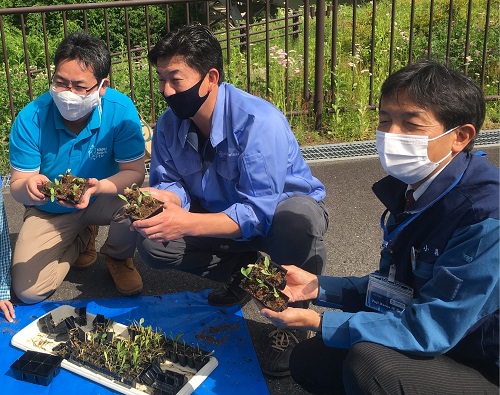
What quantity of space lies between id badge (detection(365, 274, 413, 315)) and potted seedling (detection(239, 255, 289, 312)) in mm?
366

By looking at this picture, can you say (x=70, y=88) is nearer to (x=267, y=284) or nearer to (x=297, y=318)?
(x=267, y=284)

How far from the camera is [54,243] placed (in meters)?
3.78

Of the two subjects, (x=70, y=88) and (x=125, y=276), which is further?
(x=125, y=276)

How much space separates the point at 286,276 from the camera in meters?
2.74

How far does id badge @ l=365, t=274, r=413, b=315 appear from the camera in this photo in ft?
8.03

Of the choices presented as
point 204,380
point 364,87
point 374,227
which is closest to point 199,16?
point 364,87

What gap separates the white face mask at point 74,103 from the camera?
348cm

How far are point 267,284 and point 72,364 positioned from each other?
114cm

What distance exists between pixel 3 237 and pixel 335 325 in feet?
6.89

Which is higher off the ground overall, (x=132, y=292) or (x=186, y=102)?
(x=186, y=102)

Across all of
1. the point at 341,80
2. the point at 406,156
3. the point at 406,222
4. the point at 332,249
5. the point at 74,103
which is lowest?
the point at 332,249

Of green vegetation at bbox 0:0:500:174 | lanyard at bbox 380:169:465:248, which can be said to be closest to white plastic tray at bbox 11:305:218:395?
lanyard at bbox 380:169:465:248

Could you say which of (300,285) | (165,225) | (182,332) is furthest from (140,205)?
(300,285)

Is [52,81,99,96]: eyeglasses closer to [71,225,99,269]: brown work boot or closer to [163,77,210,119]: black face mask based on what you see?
[163,77,210,119]: black face mask
